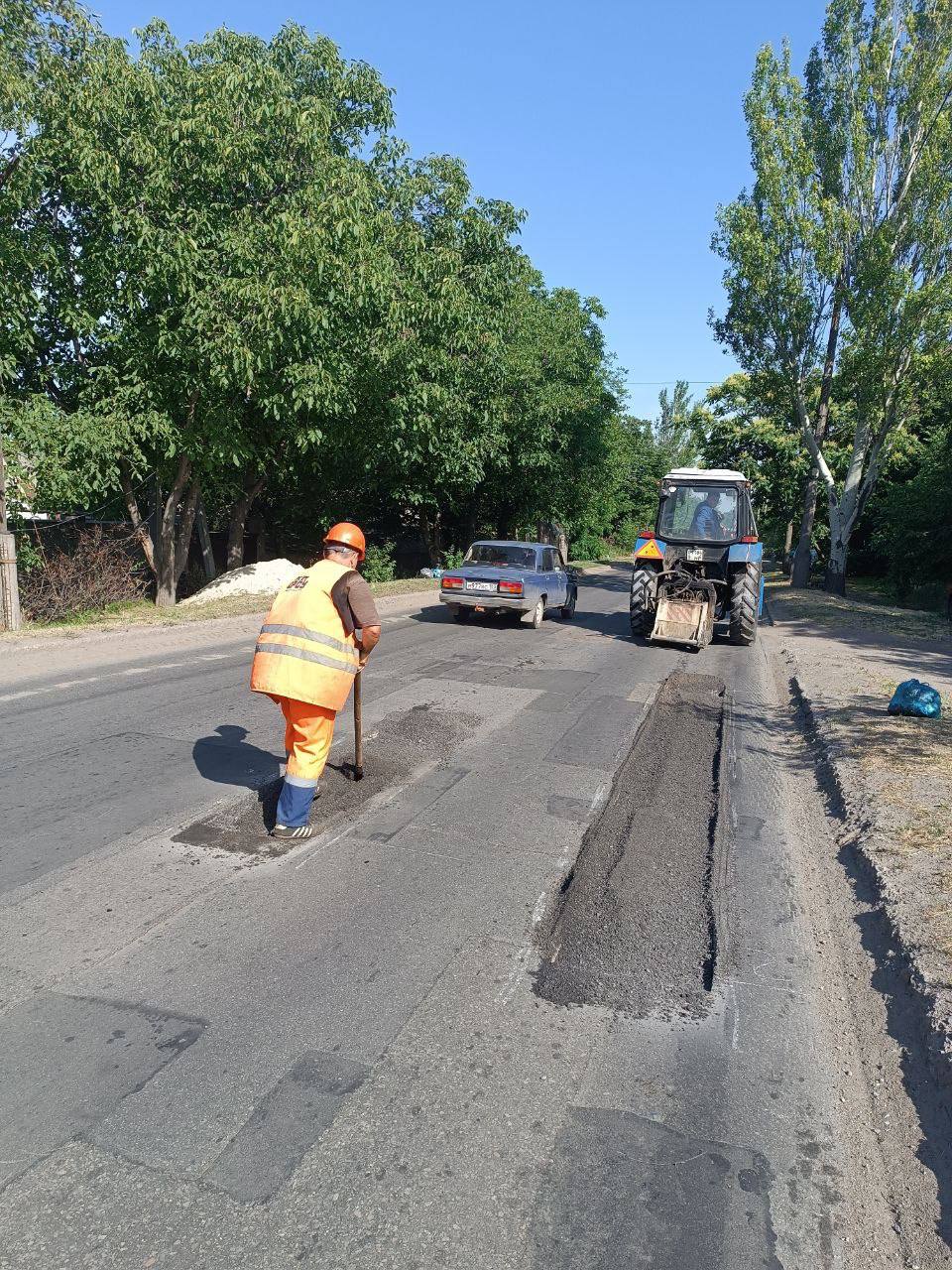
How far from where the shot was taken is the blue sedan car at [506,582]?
1487 centimetres

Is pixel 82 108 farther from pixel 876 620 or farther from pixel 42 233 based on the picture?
pixel 876 620

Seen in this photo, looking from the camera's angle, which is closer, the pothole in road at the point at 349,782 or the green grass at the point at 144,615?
the pothole in road at the point at 349,782

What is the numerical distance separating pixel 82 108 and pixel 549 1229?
14.9 metres

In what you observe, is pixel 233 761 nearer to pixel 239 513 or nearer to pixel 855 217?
pixel 239 513

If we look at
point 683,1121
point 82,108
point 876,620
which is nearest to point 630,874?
point 683,1121

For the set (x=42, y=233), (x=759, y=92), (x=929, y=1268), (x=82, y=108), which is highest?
(x=759, y=92)

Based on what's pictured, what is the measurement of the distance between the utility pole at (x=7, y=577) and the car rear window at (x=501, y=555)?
743 centimetres

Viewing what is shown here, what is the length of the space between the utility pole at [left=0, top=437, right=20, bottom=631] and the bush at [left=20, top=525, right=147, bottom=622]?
76 centimetres

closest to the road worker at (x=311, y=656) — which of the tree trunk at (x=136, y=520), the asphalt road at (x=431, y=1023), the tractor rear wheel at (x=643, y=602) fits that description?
the asphalt road at (x=431, y=1023)

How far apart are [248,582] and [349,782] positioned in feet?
44.8

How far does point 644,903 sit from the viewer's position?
4496mm

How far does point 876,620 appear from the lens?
1923 centimetres

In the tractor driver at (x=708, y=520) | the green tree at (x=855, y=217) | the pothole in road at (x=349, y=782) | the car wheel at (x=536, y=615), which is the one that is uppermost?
the green tree at (x=855, y=217)

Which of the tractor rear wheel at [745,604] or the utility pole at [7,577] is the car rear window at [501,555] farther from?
the utility pole at [7,577]
